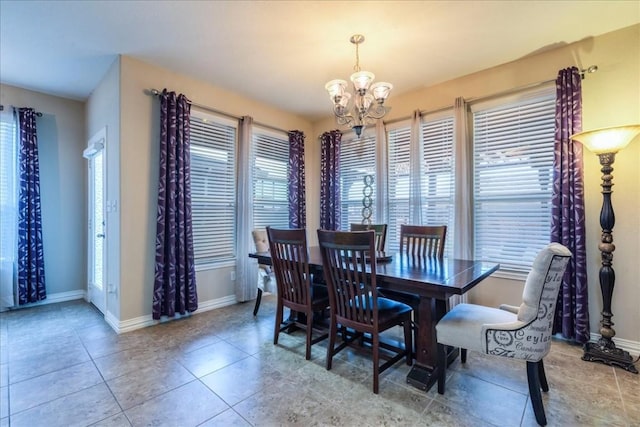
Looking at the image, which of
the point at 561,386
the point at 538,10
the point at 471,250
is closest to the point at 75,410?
the point at 561,386

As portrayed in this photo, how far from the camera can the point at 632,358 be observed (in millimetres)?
2279

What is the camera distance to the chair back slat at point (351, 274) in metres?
1.88

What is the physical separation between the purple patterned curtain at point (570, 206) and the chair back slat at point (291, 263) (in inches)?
90.7

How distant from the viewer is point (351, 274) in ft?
6.53

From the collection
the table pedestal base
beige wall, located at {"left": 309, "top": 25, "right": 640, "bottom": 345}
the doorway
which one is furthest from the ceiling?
the table pedestal base

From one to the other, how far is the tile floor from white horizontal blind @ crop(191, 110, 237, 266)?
1208mm

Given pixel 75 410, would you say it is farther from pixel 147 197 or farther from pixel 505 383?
pixel 505 383

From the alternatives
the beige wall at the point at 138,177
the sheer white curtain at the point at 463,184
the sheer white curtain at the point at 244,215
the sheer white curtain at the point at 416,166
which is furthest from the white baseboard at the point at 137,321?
the sheer white curtain at the point at 463,184

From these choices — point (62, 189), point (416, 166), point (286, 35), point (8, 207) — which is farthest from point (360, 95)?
point (8, 207)

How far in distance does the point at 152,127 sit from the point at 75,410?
2.53 meters

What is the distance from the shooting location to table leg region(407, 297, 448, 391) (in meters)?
1.96

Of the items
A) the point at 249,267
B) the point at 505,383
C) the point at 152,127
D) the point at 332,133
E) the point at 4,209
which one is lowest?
the point at 505,383

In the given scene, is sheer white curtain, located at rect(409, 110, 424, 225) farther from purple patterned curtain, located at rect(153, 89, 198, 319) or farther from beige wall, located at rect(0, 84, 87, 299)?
beige wall, located at rect(0, 84, 87, 299)

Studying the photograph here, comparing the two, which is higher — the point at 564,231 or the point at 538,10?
the point at 538,10
